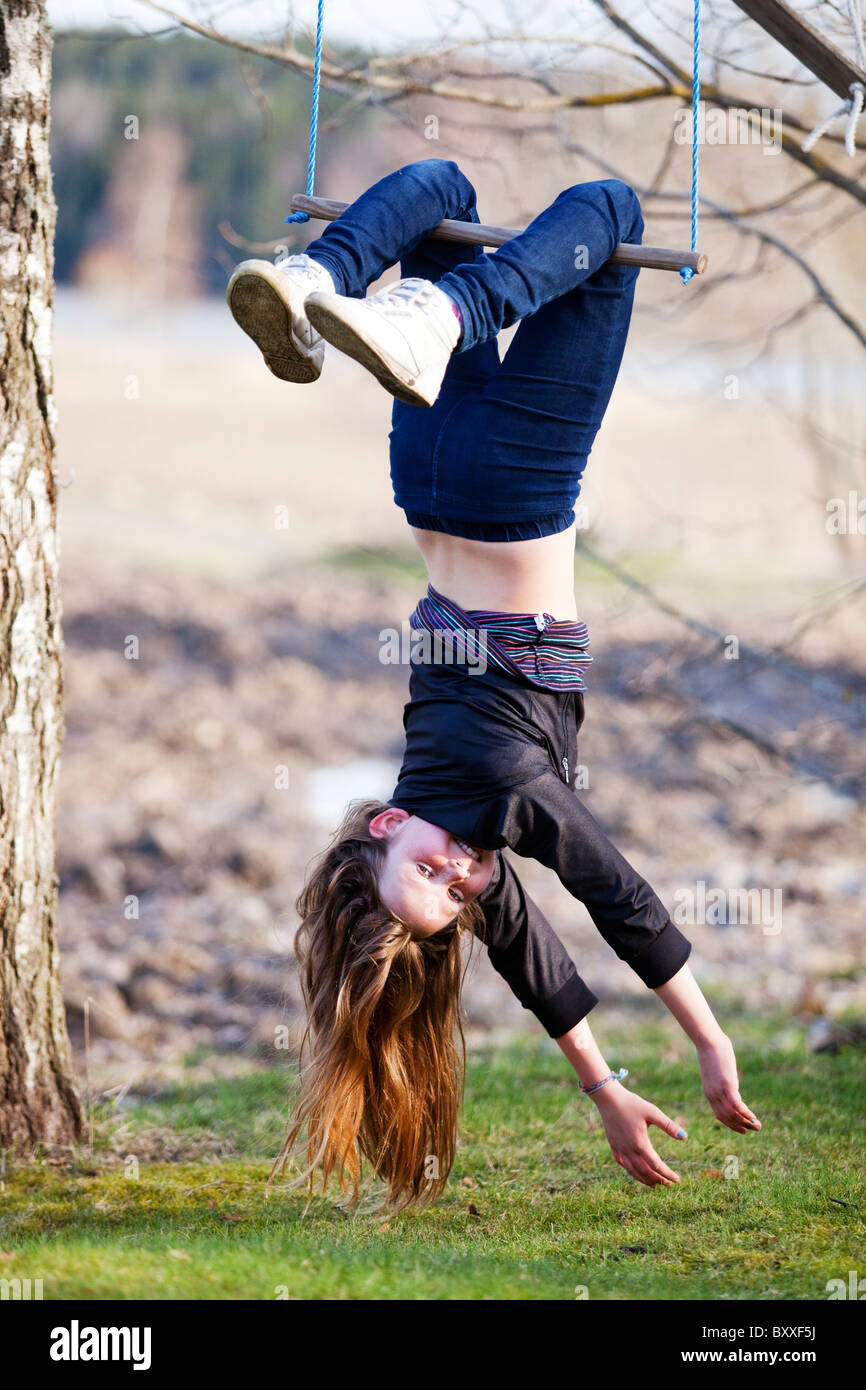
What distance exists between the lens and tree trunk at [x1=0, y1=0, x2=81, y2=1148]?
3.32 m

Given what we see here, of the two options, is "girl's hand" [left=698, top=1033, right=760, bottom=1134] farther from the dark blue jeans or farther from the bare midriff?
the dark blue jeans

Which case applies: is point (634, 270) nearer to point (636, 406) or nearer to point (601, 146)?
point (601, 146)

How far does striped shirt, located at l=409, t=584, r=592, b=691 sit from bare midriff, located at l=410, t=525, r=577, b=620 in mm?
23

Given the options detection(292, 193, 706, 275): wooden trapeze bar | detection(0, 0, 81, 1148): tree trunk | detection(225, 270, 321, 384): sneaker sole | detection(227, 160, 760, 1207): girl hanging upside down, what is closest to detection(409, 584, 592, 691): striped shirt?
detection(227, 160, 760, 1207): girl hanging upside down

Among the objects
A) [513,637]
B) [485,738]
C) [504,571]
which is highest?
[504,571]

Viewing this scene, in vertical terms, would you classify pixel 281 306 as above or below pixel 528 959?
above

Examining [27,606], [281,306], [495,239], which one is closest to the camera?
[281,306]

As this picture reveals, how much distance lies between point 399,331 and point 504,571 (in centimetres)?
75

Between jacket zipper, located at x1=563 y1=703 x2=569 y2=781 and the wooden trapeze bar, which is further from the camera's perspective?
jacket zipper, located at x1=563 y1=703 x2=569 y2=781

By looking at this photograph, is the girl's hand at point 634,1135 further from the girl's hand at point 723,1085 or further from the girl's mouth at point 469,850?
the girl's mouth at point 469,850

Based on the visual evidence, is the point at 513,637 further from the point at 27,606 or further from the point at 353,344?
the point at 27,606

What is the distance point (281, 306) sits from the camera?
2.34 m

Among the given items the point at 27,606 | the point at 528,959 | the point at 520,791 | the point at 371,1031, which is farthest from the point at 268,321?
the point at 371,1031
